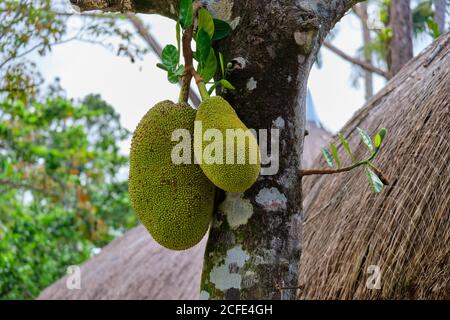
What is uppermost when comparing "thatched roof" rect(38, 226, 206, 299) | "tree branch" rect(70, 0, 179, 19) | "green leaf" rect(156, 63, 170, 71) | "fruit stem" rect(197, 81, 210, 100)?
"tree branch" rect(70, 0, 179, 19)

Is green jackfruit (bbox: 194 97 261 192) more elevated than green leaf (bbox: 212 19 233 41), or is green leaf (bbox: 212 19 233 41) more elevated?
green leaf (bbox: 212 19 233 41)

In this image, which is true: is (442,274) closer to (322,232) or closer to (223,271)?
(322,232)

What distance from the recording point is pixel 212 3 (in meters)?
1.04

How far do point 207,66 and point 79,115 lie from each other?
139 inches

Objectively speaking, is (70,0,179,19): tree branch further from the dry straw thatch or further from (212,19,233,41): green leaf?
the dry straw thatch

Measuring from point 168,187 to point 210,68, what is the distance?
174mm

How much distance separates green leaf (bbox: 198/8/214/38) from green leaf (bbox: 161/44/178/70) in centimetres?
5

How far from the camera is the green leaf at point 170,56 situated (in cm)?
95

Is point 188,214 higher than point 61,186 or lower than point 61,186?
higher

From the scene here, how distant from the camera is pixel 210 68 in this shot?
96 centimetres

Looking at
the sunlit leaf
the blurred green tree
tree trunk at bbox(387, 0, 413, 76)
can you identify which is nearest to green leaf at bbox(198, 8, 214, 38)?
the sunlit leaf

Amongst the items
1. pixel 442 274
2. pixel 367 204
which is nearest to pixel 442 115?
pixel 367 204

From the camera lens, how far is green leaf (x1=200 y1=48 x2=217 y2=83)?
0.95 meters

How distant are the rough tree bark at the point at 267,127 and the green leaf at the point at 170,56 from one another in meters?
0.08
